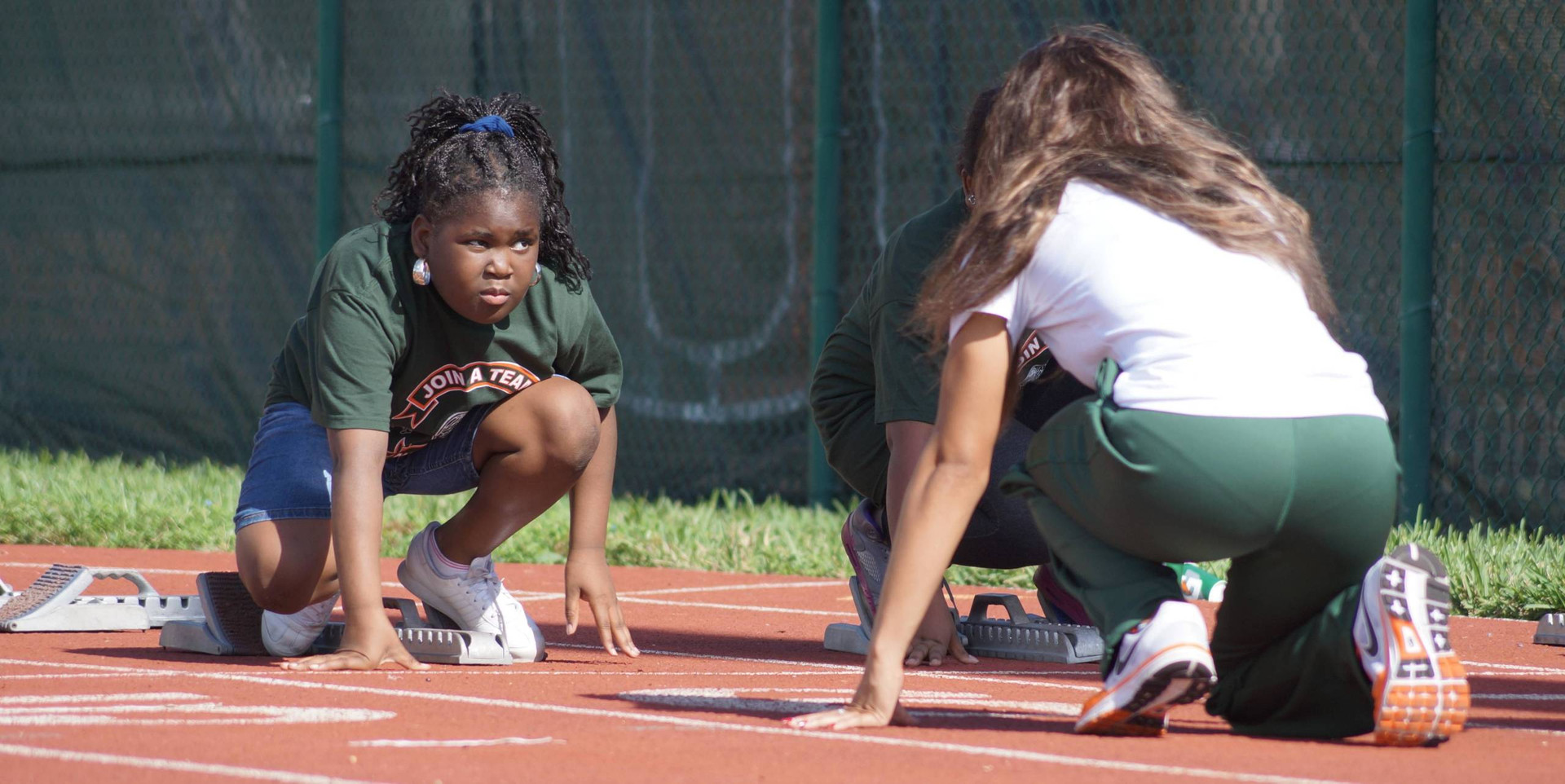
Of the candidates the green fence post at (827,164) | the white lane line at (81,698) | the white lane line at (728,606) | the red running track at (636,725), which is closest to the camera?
the red running track at (636,725)

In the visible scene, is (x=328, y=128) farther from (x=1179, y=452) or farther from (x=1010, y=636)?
(x=1179, y=452)

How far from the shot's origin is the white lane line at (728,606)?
17.1 ft

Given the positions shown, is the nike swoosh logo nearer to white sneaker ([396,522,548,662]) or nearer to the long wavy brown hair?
the long wavy brown hair

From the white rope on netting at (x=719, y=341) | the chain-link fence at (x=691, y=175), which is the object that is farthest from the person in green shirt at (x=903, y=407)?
the white rope on netting at (x=719, y=341)

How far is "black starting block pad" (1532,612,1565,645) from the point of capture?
4480 mm

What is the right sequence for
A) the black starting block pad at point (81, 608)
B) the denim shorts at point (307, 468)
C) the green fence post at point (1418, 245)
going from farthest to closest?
the green fence post at point (1418, 245), the black starting block pad at point (81, 608), the denim shorts at point (307, 468)

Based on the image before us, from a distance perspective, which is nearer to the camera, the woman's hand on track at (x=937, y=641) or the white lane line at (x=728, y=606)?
the woman's hand on track at (x=937, y=641)

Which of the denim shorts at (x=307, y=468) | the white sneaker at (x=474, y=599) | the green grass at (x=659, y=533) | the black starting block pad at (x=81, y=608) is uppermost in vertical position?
the denim shorts at (x=307, y=468)

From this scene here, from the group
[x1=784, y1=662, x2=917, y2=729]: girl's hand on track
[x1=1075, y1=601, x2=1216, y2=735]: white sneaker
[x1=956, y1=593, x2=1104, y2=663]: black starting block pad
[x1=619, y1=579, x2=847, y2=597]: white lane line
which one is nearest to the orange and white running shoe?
[x1=1075, y1=601, x2=1216, y2=735]: white sneaker

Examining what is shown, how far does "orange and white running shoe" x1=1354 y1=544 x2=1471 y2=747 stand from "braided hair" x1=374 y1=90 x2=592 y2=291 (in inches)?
74.6

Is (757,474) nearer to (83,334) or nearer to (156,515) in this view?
(156,515)

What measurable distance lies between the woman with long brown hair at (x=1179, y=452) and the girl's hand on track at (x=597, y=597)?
1.09m

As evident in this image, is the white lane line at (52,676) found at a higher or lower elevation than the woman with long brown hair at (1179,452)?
lower

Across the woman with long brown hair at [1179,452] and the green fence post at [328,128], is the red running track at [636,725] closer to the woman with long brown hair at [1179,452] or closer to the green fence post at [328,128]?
the woman with long brown hair at [1179,452]
